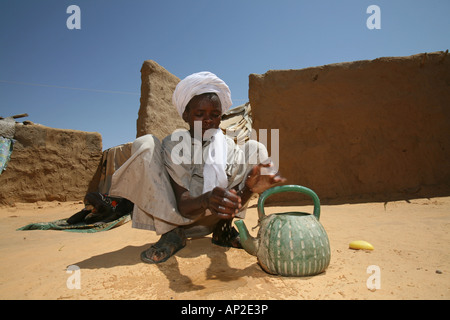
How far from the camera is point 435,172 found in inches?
164

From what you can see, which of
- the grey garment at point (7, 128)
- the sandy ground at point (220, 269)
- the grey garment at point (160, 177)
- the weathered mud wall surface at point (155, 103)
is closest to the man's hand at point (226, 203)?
the sandy ground at point (220, 269)

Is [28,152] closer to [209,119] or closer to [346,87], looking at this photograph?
[209,119]

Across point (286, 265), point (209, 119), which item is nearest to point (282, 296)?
point (286, 265)

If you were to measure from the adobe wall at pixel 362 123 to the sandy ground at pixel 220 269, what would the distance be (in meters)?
1.53

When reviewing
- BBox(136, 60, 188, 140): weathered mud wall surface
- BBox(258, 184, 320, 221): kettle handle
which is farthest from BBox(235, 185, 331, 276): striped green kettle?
BBox(136, 60, 188, 140): weathered mud wall surface

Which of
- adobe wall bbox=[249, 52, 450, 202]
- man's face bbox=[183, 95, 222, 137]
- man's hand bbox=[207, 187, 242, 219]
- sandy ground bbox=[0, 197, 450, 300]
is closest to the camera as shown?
sandy ground bbox=[0, 197, 450, 300]

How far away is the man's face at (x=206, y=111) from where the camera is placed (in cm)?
215

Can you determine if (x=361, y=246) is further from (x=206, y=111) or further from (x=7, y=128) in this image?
(x=7, y=128)

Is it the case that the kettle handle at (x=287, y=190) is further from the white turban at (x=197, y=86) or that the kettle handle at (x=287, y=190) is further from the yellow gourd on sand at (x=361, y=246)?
the white turban at (x=197, y=86)

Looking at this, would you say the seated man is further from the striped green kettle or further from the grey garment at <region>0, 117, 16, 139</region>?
the grey garment at <region>0, 117, 16, 139</region>

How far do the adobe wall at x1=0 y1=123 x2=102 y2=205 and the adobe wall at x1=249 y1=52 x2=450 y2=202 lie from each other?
11.7ft

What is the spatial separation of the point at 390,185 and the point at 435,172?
0.70 meters

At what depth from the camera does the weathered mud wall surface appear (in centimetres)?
569

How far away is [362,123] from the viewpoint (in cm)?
450
